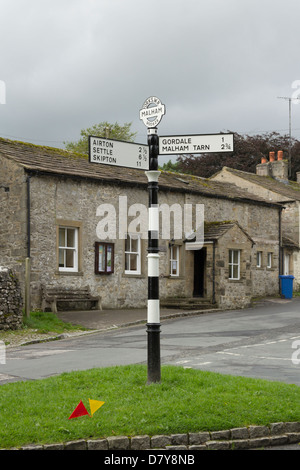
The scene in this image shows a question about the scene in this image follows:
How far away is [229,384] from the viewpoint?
8.52 m

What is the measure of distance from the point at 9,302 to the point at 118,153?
36.6ft

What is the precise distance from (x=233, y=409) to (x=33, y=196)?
1516 centimetres

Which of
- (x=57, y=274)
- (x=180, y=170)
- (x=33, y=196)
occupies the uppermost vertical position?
(x=180, y=170)

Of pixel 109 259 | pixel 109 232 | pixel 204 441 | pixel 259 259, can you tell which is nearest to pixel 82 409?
pixel 204 441

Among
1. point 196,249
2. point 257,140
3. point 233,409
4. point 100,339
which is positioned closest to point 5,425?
point 233,409

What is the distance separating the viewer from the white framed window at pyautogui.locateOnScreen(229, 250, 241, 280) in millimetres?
26375

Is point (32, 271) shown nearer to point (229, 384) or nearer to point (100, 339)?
point (100, 339)

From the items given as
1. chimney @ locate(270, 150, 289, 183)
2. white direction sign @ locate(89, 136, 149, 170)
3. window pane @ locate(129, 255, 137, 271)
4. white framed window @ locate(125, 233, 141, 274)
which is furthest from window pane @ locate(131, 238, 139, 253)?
chimney @ locate(270, 150, 289, 183)

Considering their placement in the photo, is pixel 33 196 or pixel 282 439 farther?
pixel 33 196

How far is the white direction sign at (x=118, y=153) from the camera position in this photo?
7.98 m

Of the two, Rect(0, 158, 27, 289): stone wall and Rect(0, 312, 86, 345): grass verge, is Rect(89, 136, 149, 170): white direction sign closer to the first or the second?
Rect(0, 312, 86, 345): grass verge

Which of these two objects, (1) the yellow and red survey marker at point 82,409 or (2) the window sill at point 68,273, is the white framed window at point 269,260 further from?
(1) the yellow and red survey marker at point 82,409

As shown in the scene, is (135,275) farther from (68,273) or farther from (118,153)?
(118,153)

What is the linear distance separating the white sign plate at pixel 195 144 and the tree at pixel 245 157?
44471 millimetres
